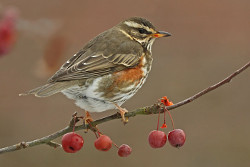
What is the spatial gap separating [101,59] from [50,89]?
2.62 ft

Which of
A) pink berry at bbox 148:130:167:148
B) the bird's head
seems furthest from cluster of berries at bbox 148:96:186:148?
the bird's head

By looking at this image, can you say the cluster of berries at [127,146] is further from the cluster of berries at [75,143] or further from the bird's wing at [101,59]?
the bird's wing at [101,59]

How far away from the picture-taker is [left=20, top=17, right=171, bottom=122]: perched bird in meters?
3.93

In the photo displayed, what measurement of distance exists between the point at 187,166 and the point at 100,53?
4.46 meters

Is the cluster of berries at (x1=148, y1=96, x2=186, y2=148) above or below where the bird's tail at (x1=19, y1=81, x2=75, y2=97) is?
below

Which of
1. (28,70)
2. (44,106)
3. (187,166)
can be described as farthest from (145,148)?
(28,70)

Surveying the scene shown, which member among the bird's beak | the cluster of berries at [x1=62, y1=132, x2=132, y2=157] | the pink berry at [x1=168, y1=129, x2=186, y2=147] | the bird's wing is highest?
the bird's beak

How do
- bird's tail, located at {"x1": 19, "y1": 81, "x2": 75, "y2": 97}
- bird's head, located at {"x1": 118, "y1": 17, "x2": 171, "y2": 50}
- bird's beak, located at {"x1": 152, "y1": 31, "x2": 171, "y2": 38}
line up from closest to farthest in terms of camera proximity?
1. bird's tail, located at {"x1": 19, "y1": 81, "x2": 75, "y2": 97}
2. bird's beak, located at {"x1": 152, "y1": 31, "x2": 171, "y2": 38}
3. bird's head, located at {"x1": 118, "y1": 17, "x2": 171, "y2": 50}

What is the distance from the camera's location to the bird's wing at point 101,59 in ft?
13.1

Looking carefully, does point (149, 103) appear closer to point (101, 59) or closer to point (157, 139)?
point (101, 59)

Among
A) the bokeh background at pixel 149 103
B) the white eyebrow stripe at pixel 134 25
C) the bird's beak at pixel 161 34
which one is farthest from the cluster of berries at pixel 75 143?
the bokeh background at pixel 149 103

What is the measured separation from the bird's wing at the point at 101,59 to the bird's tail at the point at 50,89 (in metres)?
0.06

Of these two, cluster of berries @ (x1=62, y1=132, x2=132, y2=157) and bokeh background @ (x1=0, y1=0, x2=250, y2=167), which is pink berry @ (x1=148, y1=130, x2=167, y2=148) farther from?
bokeh background @ (x1=0, y1=0, x2=250, y2=167)

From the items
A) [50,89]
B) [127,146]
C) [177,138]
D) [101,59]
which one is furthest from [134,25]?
[177,138]
